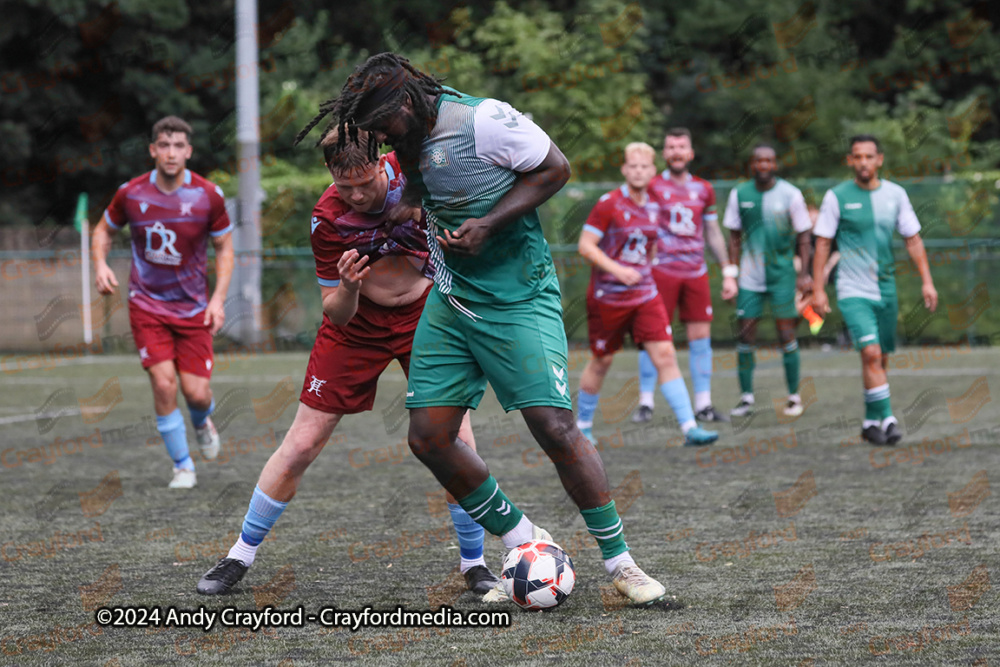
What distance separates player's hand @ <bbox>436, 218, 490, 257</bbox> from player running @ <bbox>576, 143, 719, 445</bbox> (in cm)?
470

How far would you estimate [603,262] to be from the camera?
885cm

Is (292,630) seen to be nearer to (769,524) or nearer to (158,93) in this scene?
(769,524)

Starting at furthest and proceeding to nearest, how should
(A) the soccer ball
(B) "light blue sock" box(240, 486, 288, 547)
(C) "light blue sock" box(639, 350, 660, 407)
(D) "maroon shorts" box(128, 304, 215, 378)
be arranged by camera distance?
(C) "light blue sock" box(639, 350, 660, 407) → (D) "maroon shorts" box(128, 304, 215, 378) → (B) "light blue sock" box(240, 486, 288, 547) → (A) the soccer ball

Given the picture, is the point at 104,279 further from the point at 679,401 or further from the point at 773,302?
the point at 773,302

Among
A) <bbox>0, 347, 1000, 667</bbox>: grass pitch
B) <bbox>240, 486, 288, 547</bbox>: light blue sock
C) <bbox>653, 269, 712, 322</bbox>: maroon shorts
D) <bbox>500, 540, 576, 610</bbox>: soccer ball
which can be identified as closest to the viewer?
<bbox>0, 347, 1000, 667</bbox>: grass pitch

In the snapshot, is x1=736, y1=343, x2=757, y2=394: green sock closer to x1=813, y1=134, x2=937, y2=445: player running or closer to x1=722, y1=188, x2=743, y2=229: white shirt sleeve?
x1=722, y1=188, x2=743, y2=229: white shirt sleeve

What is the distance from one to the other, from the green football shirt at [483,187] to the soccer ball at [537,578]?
0.92 m

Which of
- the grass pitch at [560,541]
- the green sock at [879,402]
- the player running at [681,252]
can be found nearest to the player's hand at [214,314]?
the grass pitch at [560,541]

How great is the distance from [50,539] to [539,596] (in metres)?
2.80

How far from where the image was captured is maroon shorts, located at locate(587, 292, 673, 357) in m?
9.10

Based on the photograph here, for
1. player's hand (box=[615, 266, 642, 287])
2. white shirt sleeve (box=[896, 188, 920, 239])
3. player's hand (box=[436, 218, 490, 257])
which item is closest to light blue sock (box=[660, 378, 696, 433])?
player's hand (box=[615, 266, 642, 287])

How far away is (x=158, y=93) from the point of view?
28547 mm

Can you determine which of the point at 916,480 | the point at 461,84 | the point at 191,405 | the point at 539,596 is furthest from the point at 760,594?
the point at 461,84

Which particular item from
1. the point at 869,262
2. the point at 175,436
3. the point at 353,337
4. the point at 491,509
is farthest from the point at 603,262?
the point at 491,509
